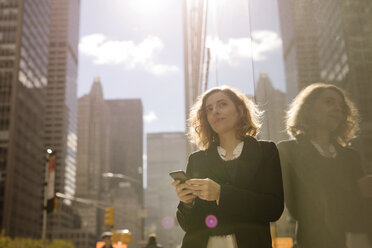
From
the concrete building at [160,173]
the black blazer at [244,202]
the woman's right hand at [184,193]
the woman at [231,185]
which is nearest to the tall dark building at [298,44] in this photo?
the woman at [231,185]

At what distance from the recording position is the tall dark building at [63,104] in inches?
6147

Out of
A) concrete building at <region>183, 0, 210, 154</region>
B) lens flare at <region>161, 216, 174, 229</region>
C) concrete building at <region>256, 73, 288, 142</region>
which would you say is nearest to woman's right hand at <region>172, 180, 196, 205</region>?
concrete building at <region>256, 73, 288, 142</region>

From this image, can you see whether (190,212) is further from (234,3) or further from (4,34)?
(4,34)

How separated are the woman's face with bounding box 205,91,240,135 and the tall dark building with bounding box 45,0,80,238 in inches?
5961

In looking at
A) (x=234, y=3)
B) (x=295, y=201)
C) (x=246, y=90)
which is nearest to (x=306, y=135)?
(x=295, y=201)

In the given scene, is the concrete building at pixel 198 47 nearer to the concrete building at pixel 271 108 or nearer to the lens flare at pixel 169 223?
the concrete building at pixel 271 108

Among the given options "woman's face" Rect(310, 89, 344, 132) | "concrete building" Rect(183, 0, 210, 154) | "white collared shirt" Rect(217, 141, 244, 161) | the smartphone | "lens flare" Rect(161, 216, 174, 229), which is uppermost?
"concrete building" Rect(183, 0, 210, 154)

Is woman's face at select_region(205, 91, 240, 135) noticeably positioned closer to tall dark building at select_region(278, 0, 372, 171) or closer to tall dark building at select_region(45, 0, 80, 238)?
tall dark building at select_region(278, 0, 372, 171)

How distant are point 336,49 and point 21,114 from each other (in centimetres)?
11117

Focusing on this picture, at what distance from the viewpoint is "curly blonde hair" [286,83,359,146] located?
7.35 ft

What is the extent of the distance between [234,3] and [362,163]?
16.8ft

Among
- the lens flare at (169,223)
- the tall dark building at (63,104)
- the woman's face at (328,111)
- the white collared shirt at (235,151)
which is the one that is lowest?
the lens flare at (169,223)

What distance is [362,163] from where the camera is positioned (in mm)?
2109

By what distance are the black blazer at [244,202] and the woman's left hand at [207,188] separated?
4 cm
